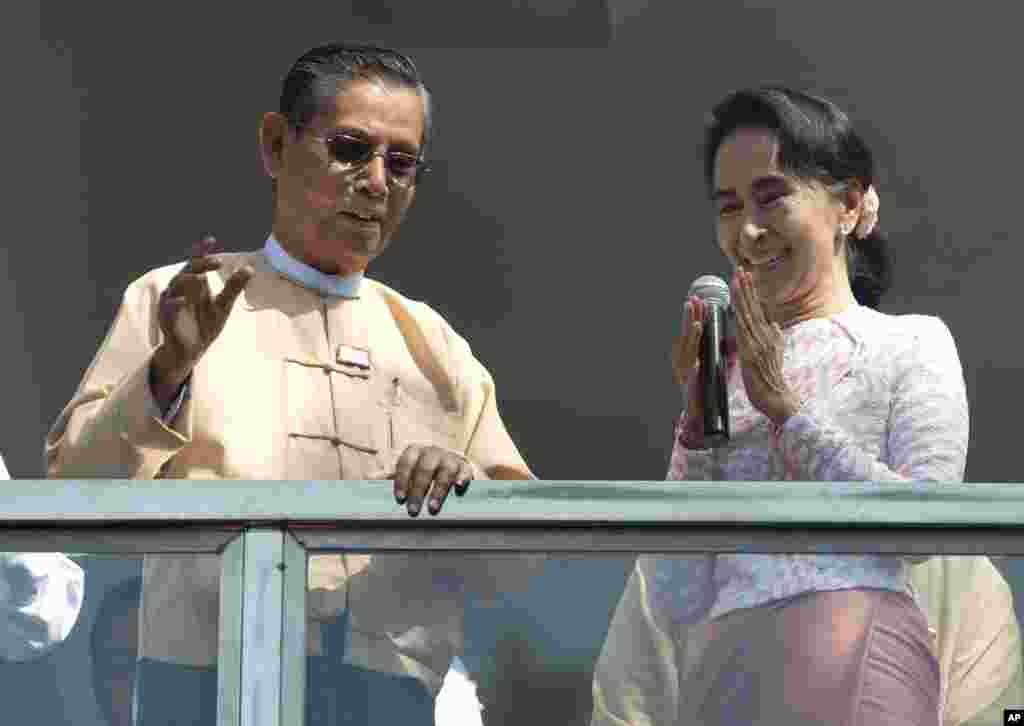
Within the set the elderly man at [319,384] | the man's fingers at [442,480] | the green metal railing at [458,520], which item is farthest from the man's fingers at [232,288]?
the man's fingers at [442,480]

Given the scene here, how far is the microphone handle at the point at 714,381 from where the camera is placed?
5.23m

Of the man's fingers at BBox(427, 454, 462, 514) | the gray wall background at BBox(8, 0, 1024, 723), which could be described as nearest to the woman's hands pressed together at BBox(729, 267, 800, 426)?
the man's fingers at BBox(427, 454, 462, 514)

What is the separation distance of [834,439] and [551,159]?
290 cm

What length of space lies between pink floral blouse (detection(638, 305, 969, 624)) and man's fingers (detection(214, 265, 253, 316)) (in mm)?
690

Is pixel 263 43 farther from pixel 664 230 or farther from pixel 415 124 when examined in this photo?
pixel 415 124

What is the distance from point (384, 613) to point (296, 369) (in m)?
0.60

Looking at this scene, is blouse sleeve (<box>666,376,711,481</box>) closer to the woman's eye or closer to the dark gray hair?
the woman's eye

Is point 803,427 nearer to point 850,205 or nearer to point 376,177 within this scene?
point 850,205

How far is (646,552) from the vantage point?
16.6 feet

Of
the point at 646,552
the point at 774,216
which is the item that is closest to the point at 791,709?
the point at 646,552

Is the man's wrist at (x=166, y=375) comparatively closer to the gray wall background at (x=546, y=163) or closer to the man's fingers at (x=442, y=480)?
the man's fingers at (x=442, y=480)

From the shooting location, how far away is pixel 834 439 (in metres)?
5.18

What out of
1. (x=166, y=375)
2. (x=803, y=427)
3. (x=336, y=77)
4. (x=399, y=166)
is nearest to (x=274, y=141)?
(x=336, y=77)

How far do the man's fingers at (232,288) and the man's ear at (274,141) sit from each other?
572 millimetres
